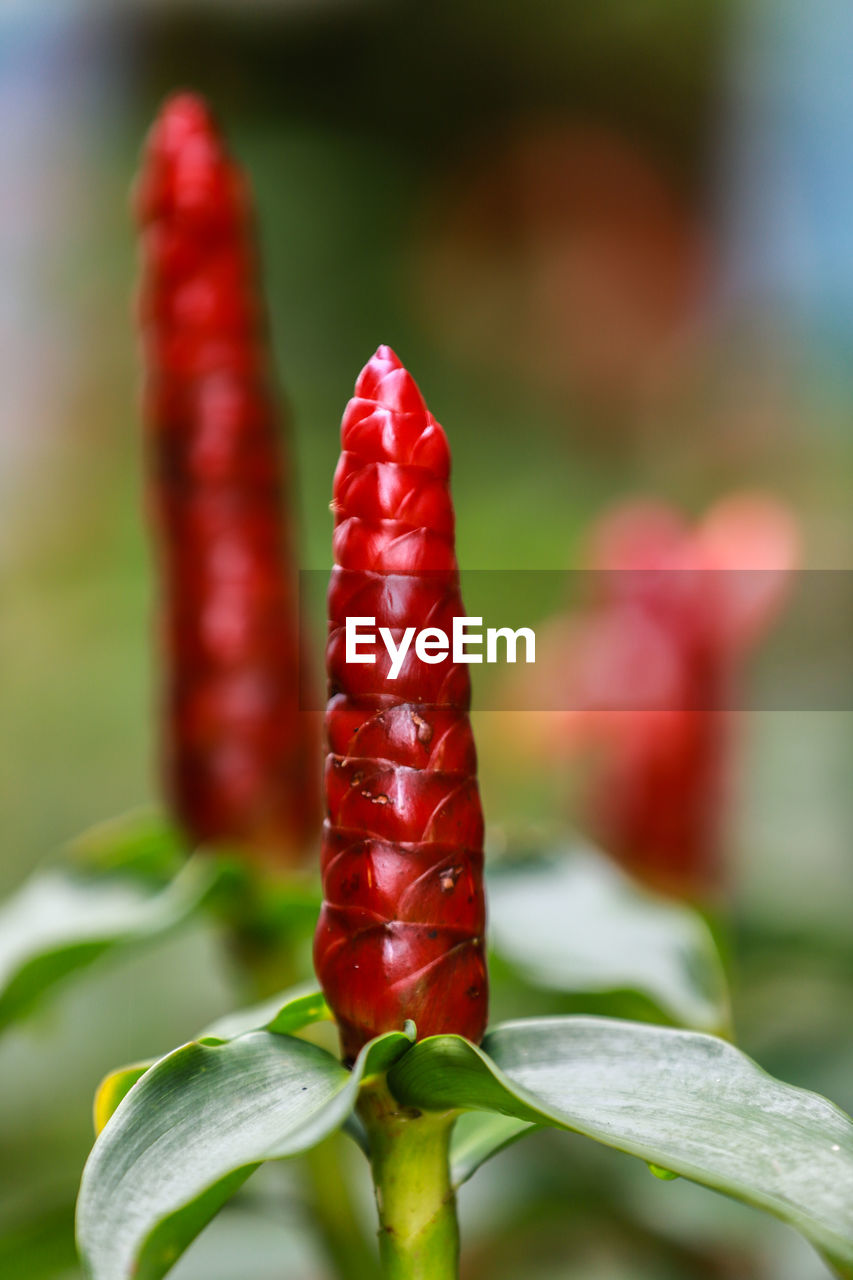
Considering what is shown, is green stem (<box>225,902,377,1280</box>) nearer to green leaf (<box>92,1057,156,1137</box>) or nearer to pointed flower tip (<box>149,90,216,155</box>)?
green leaf (<box>92,1057,156,1137</box>)

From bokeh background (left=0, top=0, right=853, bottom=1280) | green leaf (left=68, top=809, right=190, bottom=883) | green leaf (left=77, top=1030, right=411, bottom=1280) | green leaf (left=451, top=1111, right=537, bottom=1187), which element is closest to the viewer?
green leaf (left=77, top=1030, right=411, bottom=1280)

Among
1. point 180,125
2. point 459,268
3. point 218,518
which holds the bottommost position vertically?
point 218,518

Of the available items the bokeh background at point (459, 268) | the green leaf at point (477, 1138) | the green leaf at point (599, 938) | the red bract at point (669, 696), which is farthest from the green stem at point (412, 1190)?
the bokeh background at point (459, 268)

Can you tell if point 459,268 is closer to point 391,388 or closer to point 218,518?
point 218,518

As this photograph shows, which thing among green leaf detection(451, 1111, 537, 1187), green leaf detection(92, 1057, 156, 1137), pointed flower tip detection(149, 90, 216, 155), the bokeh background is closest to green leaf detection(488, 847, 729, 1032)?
green leaf detection(451, 1111, 537, 1187)

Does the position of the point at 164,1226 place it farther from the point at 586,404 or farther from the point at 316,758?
the point at 586,404

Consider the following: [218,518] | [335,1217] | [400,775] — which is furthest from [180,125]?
[335,1217]

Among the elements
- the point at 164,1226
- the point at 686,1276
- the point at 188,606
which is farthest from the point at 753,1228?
the point at 164,1226
